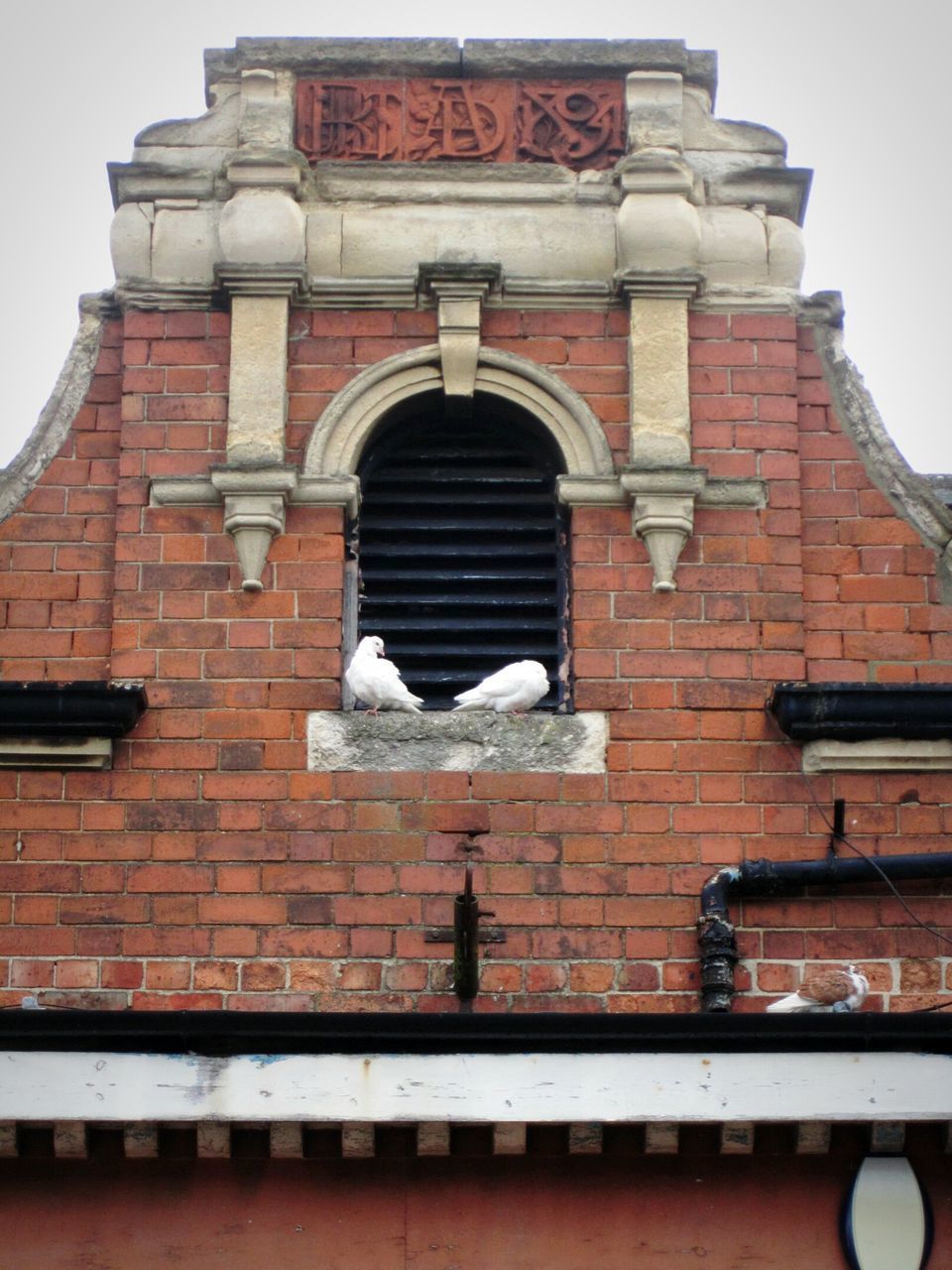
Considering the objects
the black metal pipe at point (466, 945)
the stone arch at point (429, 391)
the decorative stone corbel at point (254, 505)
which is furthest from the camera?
the stone arch at point (429, 391)

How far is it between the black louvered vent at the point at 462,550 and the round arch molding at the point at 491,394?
0.44ft

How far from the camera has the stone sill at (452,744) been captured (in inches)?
495

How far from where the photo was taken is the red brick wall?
12.2 meters

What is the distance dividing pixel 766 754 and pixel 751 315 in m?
2.39

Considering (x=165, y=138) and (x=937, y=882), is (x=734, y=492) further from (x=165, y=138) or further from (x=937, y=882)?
(x=165, y=138)

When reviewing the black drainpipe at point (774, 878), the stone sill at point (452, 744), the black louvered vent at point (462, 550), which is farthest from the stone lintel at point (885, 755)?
the black louvered vent at point (462, 550)

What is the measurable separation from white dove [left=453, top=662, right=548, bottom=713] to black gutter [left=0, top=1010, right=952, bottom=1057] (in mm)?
2233

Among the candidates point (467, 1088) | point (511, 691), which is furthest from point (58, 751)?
point (467, 1088)

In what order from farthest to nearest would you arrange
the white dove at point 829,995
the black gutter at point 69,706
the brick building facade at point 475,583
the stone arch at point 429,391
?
the stone arch at point 429,391 → the black gutter at point 69,706 → the brick building facade at point 475,583 → the white dove at point 829,995

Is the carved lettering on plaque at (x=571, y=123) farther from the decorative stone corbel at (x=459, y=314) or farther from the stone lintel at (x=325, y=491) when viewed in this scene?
the stone lintel at (x=325, y=491)

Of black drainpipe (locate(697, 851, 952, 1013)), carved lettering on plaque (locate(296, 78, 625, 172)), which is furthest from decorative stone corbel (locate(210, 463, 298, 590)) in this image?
black drainpipe (locate(697, 851, 952, 1013))

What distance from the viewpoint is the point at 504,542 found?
44.3ft

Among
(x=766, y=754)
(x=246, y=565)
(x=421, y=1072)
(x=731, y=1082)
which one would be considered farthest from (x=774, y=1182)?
(x=246, y=565)

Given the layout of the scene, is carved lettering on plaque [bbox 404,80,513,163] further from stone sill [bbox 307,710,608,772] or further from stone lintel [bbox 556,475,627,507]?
stone sill [bbox 307,710,608,772]
